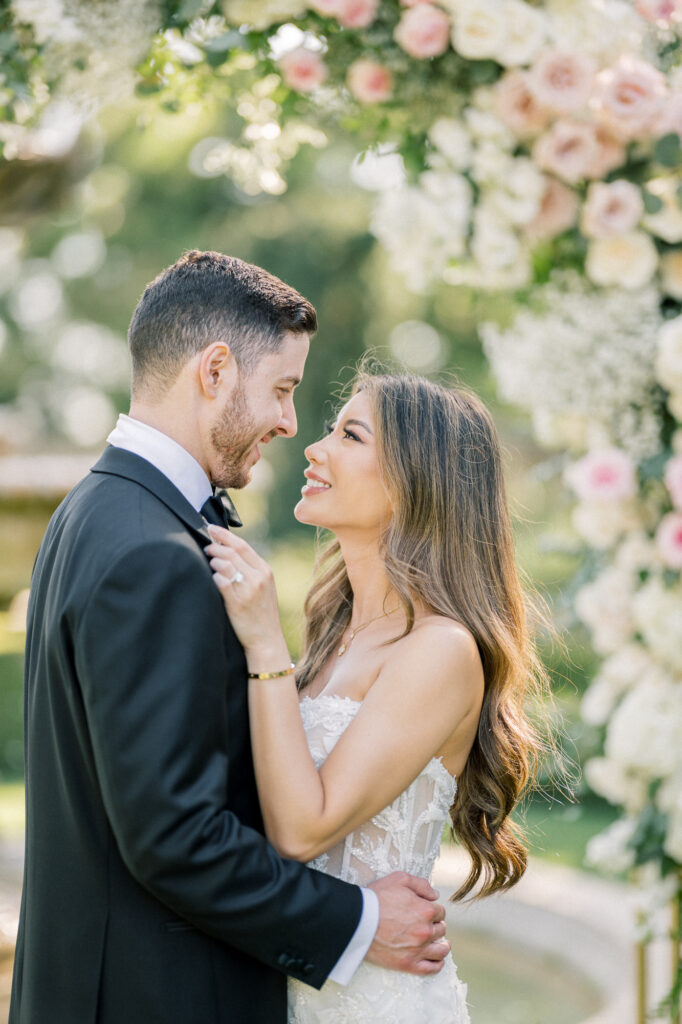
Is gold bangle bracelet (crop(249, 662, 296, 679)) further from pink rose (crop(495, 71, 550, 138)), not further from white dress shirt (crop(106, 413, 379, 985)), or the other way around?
pink rose (crop(495, 71, 550, 138))

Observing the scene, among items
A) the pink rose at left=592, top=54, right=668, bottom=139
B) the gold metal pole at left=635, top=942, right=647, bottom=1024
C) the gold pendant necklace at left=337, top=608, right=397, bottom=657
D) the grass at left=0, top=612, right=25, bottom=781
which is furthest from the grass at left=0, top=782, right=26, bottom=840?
the pink rose at left=592, top=54, right=668, bottom=139

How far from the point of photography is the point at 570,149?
9.55 feet

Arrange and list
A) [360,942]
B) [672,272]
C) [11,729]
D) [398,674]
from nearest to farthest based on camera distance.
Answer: [360,942], [398,674], [672,272], [11,729]

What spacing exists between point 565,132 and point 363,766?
1814mm

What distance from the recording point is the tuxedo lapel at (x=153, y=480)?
2.13 m

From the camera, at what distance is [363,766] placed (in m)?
2.31

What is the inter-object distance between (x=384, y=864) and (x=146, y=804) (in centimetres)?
80

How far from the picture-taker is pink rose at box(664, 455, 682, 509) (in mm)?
2855

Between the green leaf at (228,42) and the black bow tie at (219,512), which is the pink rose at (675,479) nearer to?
the black bow tie at (219,512)

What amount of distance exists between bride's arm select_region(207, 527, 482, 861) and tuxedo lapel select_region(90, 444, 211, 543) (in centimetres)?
7

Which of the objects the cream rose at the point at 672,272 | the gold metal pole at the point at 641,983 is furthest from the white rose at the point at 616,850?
the cream rose at the point at 672,272

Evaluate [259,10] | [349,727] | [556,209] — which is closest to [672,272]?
[556,209]

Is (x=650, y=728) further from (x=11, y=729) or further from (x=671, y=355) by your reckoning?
(x=11, y=729)

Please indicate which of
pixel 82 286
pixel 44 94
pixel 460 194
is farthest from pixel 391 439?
pixel 82 286
